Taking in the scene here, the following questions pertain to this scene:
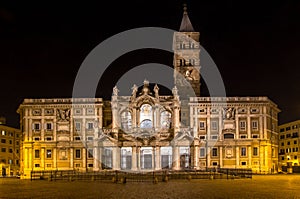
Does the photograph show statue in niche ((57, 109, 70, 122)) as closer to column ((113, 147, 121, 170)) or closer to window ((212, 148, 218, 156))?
column ((113, 147, 121, 170))

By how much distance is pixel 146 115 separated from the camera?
109250 mm

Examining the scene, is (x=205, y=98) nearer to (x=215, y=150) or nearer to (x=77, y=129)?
(x=215, y=150)

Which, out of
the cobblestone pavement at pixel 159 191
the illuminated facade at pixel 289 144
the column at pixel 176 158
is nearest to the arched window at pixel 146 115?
the column at pixel 176 158

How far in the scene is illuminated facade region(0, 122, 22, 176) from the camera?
126m

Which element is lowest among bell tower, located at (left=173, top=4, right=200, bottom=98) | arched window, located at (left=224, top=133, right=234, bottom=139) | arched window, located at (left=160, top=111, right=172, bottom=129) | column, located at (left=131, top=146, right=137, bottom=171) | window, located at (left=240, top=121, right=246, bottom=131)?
column, located at (left=131, top=146, right=137, bottom=171)

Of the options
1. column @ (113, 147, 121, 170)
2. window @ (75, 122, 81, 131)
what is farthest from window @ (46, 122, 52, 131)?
column @ (113, 147, 121, 170)

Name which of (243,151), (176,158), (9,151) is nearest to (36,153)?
(9,151)

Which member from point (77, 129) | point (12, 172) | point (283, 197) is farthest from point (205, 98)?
point (283, 197)

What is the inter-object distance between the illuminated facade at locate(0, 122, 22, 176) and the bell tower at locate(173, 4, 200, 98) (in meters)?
44.0

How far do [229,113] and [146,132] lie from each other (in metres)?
17.3

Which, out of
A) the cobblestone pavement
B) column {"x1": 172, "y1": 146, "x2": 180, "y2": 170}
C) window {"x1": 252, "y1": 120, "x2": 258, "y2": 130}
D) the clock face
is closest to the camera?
the cobblestone pavement

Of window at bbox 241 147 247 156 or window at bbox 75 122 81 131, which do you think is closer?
window at bbox 241 147 247 156

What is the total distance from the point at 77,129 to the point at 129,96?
498 inches

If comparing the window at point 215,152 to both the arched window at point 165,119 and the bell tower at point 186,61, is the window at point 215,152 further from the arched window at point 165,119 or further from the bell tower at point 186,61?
the bell tower at point 186,61
